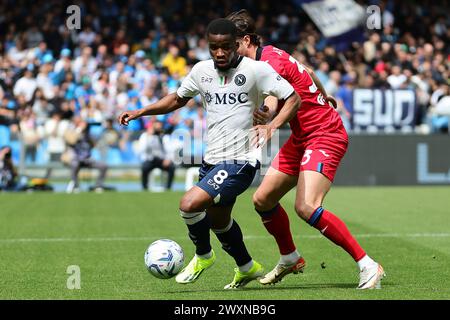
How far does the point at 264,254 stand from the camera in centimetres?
1157

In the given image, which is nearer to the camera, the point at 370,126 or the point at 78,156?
the point at 78,156

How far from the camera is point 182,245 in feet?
41.0

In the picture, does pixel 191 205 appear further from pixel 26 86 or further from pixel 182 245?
pixel 26 86

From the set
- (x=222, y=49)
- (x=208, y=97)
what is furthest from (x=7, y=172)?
(x=222, y=49)

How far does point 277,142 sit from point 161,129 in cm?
269

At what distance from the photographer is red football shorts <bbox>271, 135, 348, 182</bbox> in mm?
8836

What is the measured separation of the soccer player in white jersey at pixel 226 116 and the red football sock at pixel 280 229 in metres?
0.75

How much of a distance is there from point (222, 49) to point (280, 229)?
1912 millimetres

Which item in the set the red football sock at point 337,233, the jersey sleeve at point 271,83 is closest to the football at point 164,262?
the red football sock at point 337,233

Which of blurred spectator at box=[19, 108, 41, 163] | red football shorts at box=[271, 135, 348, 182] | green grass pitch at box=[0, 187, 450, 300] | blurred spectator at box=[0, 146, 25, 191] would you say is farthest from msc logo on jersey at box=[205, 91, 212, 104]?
blurred spectator at box=[19, 108, 41, 163]

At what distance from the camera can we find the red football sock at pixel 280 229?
938 centimetres

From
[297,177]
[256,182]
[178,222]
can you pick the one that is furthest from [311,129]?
[256,182]

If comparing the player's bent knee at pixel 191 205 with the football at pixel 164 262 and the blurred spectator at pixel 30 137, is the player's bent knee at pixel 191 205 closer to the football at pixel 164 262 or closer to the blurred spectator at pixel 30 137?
the football at pixel 164 262
